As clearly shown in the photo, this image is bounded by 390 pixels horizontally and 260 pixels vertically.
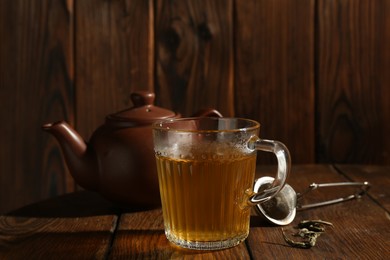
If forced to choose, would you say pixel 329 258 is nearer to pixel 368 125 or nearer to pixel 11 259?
pixel 11 259

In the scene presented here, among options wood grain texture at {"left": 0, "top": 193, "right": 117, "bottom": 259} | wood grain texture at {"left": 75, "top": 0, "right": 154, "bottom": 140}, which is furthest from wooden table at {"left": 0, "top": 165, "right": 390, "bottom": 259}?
wood grain texture at {"left": 75, "top": 0, "right": 154, "bottom": 140}

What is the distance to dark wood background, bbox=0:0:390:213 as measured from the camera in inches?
58.9

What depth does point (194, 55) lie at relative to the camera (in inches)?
59.9

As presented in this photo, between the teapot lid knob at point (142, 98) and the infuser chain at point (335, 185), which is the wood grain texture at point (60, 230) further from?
the infuser chain at point (335, 185)

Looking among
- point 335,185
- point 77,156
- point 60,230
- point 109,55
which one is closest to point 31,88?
point 109,55

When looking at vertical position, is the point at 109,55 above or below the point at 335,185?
above

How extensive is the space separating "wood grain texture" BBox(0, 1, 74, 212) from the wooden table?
463 millimetres

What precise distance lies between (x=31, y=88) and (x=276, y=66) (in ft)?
2.07

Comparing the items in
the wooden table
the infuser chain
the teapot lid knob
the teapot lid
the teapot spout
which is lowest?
the wooden table

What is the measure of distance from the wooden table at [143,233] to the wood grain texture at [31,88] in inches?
18.2

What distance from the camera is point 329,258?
0.75 metres

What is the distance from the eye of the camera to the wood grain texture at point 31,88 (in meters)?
1.49

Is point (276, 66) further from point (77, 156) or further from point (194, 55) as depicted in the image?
point (77, 156)

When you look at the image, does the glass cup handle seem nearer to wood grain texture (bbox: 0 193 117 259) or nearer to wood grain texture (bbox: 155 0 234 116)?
wood grain texture (bbox: 0 193 117 259)
